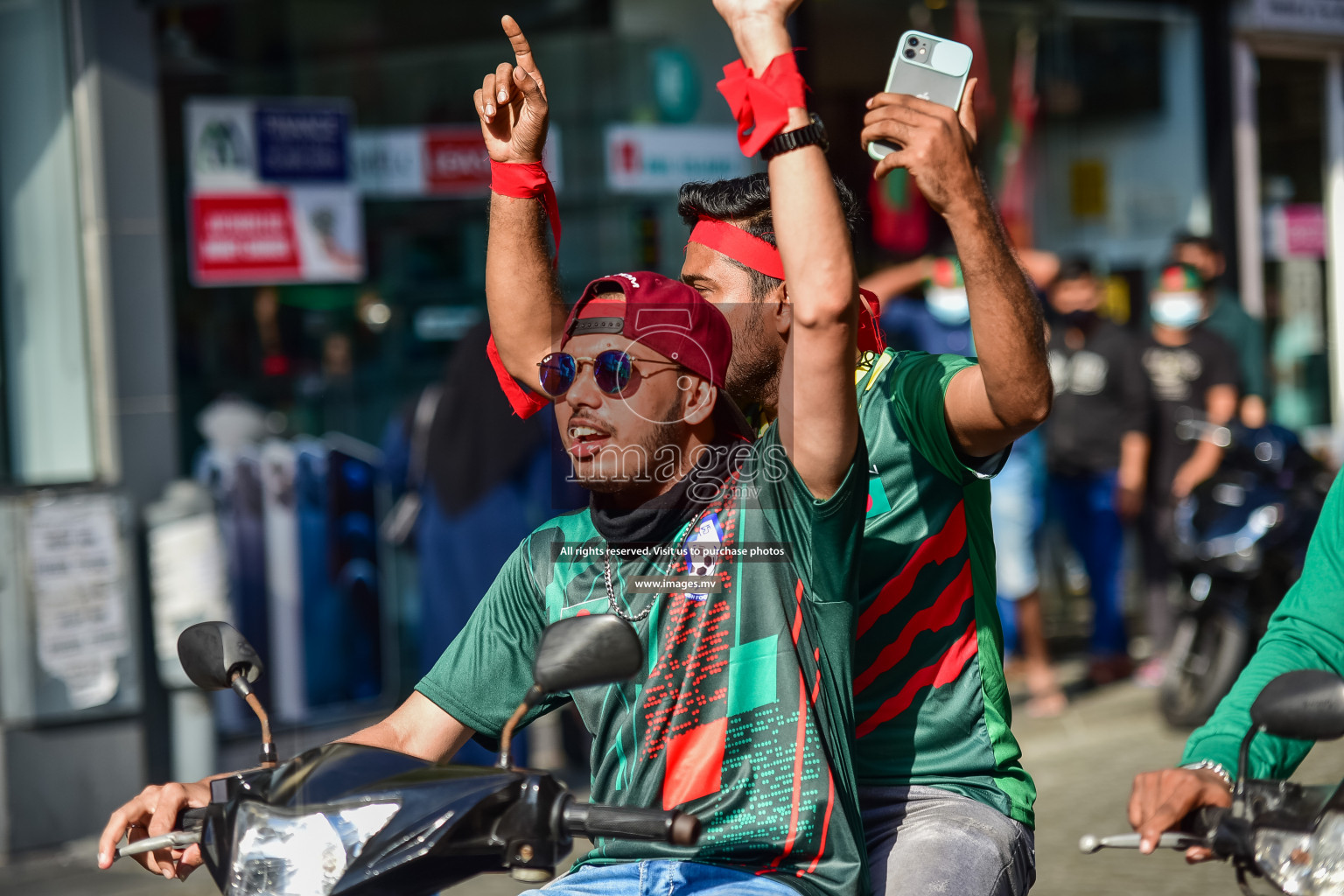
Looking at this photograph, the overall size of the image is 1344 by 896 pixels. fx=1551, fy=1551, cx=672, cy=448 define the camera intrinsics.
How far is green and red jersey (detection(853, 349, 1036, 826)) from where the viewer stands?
8.30 ft

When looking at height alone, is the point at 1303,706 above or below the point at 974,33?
below

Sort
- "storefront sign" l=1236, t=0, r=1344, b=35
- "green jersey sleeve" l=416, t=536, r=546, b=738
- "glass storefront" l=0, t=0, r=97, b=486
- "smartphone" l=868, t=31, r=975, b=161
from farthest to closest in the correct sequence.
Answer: "storefront sign" l=1236, t=0, r=1344, b=35, "glass storefront" l=0, t=0, r=97, b=486, "green jersey sleeve" l=416, t=536, r=546, b=738, "smartphone" l=868, t=31, r=975, b=161

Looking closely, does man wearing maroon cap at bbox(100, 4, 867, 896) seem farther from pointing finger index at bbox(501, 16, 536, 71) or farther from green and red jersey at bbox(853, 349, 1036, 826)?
pointing finger index at bbox(501, 16, 536, 71)

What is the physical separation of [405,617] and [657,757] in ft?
19.1

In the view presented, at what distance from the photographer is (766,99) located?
2049mm

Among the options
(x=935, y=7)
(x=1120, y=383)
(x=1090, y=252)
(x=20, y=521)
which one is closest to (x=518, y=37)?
(x=20, y=521)

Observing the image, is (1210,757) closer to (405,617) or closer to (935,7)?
(405,617)

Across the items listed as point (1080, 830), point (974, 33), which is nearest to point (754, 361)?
point (1080, 830)

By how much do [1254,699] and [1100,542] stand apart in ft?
21.5

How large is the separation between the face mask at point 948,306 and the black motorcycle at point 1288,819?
592 centimetres

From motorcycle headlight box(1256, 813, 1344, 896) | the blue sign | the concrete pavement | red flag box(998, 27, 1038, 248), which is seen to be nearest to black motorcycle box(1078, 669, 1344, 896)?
motorcycle headlight box(1256, 813, 1344, 896)

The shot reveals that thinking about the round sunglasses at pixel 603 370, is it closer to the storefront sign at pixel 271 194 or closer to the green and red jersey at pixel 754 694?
the green and red jersey at pixel 754 694

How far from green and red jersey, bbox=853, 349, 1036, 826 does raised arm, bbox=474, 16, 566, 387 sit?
658 millimetres

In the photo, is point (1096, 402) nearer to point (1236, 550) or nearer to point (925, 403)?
point (1236, 550)
